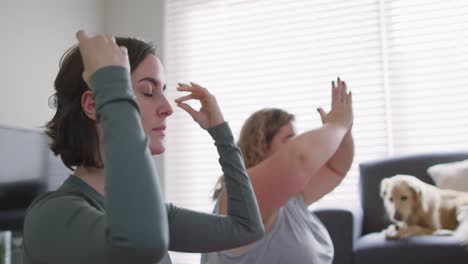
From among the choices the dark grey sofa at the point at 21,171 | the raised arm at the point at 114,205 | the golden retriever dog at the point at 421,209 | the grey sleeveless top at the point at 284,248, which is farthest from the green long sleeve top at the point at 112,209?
the dark grey sofa at the point at 21,171

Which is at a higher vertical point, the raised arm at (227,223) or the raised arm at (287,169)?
the raised arm at (287,169)

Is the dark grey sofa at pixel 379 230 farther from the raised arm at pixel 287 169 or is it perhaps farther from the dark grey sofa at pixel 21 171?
the dark grey sofa at pixel 21 171

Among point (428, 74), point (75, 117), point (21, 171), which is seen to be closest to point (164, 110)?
point (75, 117)

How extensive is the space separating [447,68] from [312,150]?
7.70 ft

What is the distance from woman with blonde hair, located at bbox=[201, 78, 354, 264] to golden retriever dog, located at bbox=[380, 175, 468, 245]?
37.4 inches

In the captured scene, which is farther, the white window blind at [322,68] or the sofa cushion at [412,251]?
the white window blind at [322,68]

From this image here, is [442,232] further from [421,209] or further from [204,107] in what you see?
[204,107]

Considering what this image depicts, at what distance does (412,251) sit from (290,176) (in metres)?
1.35

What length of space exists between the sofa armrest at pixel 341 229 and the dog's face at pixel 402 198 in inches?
7.8

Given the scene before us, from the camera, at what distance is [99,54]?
0.59 meters

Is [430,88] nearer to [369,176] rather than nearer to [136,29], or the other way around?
[369,176]

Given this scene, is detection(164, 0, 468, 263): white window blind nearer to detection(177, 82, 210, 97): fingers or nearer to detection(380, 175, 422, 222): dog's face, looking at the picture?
detection(380, 175, 422, 222): dog's face

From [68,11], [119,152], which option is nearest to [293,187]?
[119,152]

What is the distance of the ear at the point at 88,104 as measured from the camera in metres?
0.74
